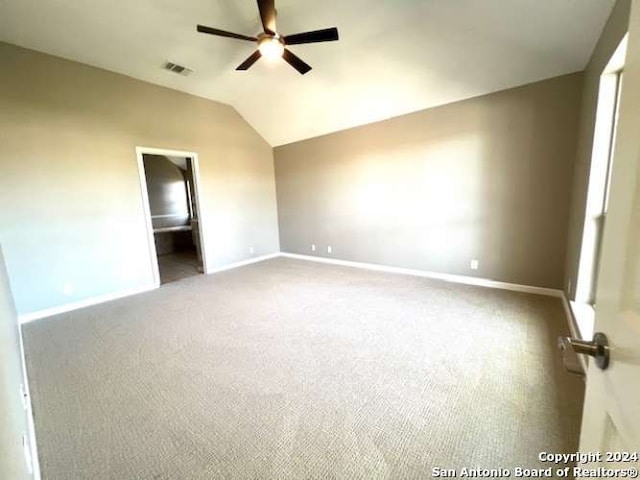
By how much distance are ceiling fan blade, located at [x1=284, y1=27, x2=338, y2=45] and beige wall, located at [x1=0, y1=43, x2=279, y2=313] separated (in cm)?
283

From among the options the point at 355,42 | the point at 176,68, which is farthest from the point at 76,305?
the point at 355,42

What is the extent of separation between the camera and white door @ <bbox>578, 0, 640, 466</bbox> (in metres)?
0.49

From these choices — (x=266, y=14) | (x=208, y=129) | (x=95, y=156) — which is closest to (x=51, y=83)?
(x=95, y=156)

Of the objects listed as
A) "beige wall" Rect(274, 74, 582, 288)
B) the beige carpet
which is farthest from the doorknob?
"beige wall" Rect(274, 74, 582, 288)

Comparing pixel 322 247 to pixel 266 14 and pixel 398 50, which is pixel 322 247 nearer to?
pixel 398 50

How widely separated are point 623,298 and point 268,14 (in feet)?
9.11

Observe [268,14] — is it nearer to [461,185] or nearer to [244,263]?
[461,185]

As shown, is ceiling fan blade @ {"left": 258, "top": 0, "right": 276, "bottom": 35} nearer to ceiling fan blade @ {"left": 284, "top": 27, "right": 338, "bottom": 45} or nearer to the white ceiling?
ceiling fan blade @ {"left": 284, "top": 27, "right": 338, "bottom": 45}

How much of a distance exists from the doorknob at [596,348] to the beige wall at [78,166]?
4780 millimetres

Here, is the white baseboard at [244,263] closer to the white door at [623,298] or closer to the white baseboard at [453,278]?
the white baseboard at [453,278]

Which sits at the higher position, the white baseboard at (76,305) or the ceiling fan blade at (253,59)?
the ceiling fan blade at (253,59)

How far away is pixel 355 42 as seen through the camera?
2.94 meters

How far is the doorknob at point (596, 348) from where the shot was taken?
601 millimetres

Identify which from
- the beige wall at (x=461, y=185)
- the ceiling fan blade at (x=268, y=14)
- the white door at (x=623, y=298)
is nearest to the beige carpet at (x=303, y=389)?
the beige wall at (x=461, y=185)
